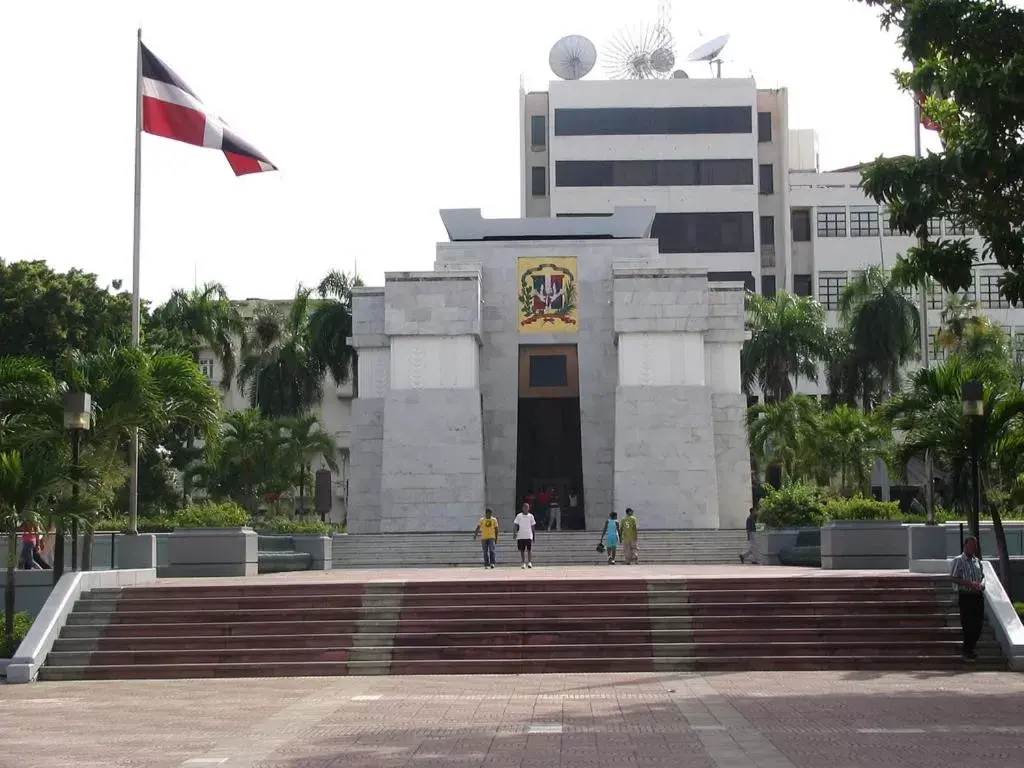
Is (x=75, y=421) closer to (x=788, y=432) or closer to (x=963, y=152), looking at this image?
(x=963, y=152)

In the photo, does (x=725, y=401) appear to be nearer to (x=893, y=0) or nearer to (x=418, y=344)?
(x=418, y=344)

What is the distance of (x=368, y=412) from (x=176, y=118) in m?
23.2

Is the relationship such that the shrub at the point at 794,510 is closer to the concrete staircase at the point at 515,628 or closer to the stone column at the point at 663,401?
the stone column at the point at 663,401

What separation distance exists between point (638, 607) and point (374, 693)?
5.69m

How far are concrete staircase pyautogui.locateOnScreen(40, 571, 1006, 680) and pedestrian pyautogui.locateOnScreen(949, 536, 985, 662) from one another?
0.40m

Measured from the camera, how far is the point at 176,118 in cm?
Answer: 2875

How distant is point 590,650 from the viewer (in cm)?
2098

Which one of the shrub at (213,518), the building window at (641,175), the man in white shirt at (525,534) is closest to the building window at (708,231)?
the building window at (641,175)

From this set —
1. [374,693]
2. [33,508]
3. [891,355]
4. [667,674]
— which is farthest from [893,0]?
[891,355]

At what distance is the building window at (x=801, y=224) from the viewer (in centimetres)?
7775

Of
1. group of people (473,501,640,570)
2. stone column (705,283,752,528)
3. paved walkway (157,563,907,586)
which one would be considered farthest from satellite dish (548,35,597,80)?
paved walkway (157,563,907,586)

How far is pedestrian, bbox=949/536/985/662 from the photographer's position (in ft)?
65.0

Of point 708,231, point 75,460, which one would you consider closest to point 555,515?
point 75,460

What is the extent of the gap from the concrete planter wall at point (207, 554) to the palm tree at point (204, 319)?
29.3 metres
